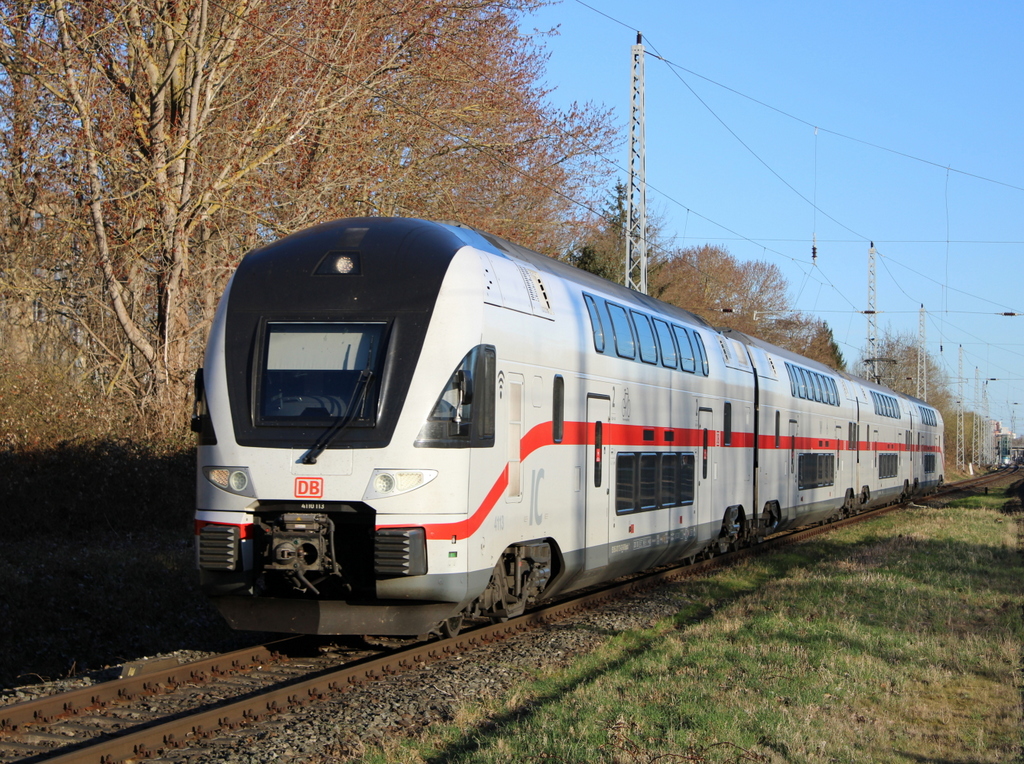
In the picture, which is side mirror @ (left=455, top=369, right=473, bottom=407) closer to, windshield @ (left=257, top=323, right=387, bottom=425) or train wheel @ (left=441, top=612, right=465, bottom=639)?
windshield @ (left=257, top=323, right=387, bottom=425)

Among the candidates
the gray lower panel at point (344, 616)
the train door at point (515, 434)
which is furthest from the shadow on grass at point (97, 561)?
the train door at point (515, 434)

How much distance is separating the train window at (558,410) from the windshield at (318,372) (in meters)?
2.39

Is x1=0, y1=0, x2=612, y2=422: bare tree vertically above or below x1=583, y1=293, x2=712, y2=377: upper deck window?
above

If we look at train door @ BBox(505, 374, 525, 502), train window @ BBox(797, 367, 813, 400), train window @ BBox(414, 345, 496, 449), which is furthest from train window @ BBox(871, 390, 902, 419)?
train window @ BBox(414, 345, 496, 449)

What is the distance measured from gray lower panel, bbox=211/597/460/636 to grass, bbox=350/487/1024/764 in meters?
0.98

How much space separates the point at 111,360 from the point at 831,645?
44.4ft

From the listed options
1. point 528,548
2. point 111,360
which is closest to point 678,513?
point 528,548

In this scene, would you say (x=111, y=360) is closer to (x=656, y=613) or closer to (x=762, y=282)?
(x=656, y=613)

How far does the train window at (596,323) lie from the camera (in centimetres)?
1187

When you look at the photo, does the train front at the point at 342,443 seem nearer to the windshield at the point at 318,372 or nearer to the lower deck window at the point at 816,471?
the windshield at the point at 318,372

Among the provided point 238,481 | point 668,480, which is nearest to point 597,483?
point 668,480

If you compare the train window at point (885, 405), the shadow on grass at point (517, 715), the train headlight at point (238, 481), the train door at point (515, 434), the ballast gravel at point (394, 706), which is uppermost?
the train window at point (885, 405)

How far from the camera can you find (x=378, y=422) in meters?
8.51

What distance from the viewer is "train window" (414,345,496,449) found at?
8.59 m
